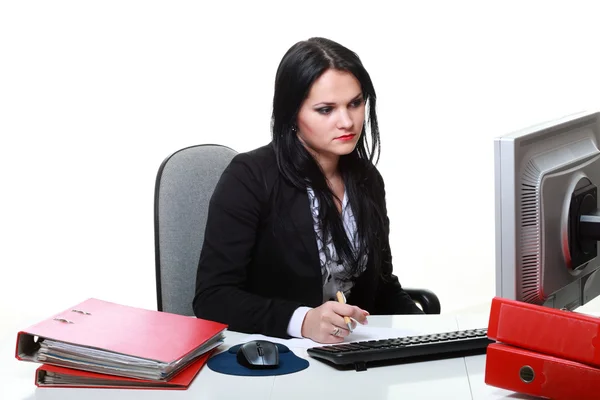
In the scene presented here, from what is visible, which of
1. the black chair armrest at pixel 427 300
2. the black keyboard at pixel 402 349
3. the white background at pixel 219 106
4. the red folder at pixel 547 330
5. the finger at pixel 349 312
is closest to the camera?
the red folder at pixel 547 330

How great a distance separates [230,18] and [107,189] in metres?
1.12

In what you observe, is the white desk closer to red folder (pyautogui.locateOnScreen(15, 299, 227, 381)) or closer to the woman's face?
red folder (pyautogui.locateOnScreen(15, 299, 227, 381))

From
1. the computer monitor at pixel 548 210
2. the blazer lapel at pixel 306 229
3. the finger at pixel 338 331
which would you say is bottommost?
the finger at pixel 338 331

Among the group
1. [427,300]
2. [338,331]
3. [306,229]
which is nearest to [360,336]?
[338,331]

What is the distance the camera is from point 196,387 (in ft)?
4.89

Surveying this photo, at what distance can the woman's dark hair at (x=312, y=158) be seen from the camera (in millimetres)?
2100

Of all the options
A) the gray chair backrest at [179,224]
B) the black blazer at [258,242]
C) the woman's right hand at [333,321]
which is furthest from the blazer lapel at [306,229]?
the woman's right hand at [333,321]

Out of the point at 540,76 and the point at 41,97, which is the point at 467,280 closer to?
the point at 540,76

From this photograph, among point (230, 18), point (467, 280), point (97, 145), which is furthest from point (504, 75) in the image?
point (97, 145)

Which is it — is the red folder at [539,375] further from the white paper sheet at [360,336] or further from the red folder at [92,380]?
the red folder at [92,380]

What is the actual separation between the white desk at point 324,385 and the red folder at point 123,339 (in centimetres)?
4

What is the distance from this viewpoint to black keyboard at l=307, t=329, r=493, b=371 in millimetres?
1550

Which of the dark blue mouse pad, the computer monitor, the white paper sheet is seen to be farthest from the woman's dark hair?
the computer monitor

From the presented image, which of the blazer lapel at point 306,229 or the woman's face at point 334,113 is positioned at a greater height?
the woman's face at point 334,113
